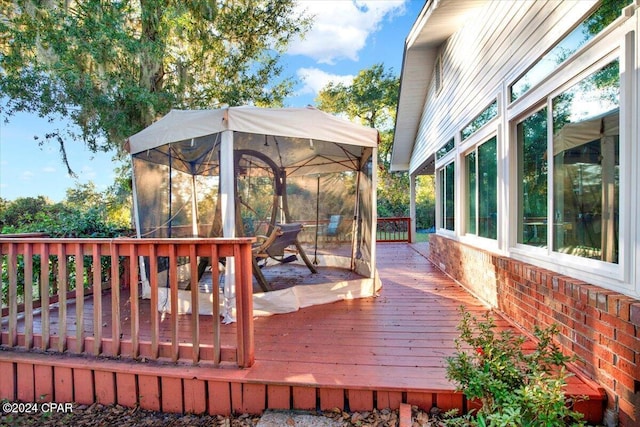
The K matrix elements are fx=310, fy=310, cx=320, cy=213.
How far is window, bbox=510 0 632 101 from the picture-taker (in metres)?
1.91

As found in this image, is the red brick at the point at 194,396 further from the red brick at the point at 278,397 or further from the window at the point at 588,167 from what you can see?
the window at the point at 588,167

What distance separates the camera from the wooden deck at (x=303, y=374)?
1.98 m

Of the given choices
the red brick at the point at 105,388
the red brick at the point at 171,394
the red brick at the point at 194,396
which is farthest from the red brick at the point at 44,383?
the red brick at the point at 194,396

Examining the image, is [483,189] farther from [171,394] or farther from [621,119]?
[171,394]

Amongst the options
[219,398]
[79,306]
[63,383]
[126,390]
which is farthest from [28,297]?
[219,398]

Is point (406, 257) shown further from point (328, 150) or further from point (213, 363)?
point (213, 363)

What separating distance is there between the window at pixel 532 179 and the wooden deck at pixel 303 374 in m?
0.95

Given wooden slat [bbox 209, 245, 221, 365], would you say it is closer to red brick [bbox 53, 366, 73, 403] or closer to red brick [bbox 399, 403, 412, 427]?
red brick [bbox 53, 366, 73, 403]

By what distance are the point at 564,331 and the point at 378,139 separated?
2692mm

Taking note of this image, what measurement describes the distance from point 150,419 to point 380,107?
62.8ft

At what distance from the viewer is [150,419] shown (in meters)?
2.15

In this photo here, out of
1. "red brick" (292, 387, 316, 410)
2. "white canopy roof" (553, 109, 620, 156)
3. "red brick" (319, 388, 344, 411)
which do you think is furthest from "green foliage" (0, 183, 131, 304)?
"white canopy roof" (553, 109, 620, 156)

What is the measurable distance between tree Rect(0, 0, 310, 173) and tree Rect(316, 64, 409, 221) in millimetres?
11302

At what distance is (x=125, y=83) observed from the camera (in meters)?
6.52
